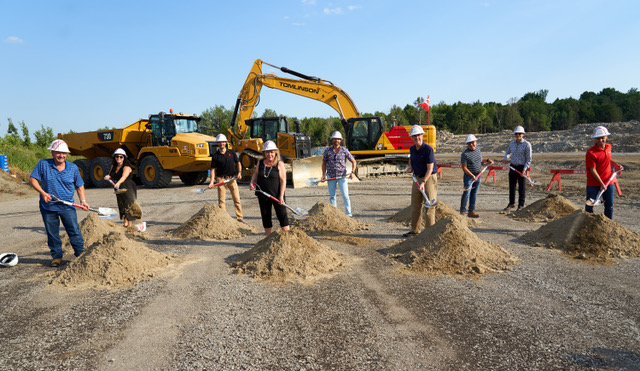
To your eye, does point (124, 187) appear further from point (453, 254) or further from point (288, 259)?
point (453, 254)

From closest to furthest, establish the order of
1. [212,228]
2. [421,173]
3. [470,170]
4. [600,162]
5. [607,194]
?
1. [600,162]
2. [607,194]
3. [421,173]
4. [212,228]
5. [470,170]

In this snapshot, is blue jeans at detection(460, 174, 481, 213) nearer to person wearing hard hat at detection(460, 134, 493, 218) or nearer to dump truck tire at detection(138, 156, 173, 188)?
person wearing hard hat at detection(460, 134, 493, 218)

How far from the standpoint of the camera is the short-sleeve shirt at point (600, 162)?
20.2 feet

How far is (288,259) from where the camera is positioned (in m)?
5.17

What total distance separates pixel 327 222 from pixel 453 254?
9.10 feet

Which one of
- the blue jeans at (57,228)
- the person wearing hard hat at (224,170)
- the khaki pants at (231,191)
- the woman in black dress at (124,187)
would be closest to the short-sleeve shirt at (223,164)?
the person wearing hard hat at (224,170)

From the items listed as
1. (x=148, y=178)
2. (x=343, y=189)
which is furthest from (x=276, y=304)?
(x=148, y=178)

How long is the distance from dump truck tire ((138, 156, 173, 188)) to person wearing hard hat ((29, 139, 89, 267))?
940 centimetres

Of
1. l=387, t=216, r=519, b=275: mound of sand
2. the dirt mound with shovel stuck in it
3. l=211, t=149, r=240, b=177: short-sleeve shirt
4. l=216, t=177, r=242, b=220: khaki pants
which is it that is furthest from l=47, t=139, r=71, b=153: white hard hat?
the dirt mound with shovel stuck in it

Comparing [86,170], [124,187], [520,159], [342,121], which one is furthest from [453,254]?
[86,170]

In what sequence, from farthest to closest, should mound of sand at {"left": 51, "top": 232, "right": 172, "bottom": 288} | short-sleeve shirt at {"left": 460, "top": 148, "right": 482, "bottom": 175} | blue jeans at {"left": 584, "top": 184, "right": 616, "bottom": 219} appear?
short-sleeve shirt at {"left": 460, "top": 148, "right": 482, "bottom": 175} → blue jeans at {"left": 584, "top": 184, "right": 616, "bottom": 219} → mound of sand at {"left": 51, "top": 232, "right": 172, "bottom": 288}

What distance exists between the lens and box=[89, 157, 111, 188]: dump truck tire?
51.8ft

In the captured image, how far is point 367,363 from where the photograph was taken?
2982 mm

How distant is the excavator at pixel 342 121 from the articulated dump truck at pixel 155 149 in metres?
1.75
